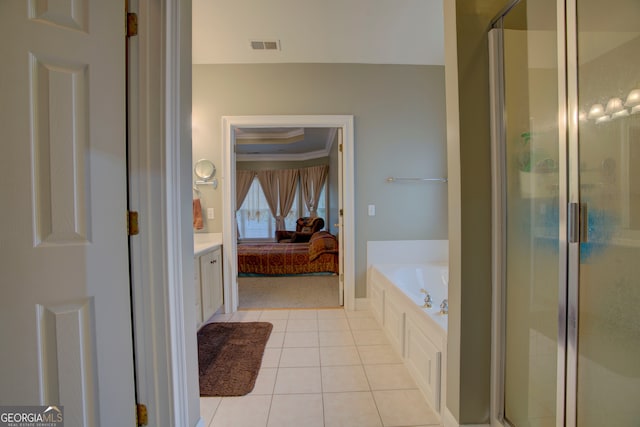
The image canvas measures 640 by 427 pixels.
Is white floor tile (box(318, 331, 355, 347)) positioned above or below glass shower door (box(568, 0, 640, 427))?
below

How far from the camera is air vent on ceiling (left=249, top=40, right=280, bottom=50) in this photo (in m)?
2.35

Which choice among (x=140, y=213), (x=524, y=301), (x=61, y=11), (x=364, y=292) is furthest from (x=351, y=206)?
(x=61, y=11)

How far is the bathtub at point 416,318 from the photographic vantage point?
1.36 meters

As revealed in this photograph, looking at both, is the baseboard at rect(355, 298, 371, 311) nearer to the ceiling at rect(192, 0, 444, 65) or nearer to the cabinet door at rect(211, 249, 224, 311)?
the cabinet door at rect(211, 249, 224, 311)

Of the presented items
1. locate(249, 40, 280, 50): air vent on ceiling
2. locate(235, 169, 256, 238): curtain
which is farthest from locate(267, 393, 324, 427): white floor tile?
locate(235, 169, 256, 238): curtain

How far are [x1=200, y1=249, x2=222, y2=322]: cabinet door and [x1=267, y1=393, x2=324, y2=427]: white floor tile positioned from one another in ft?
3.70

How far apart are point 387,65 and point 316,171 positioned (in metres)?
3.86

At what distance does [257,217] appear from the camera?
6.93 m

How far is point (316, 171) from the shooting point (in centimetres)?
646

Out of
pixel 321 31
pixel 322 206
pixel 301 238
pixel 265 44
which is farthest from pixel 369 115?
pixel 322 206

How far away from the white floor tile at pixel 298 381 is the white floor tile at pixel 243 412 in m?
0.12

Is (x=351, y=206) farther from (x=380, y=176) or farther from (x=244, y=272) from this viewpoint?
(x=244, y=272)

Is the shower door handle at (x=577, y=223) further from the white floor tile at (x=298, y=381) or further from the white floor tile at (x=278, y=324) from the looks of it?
the white floor tile at (x=278, y=324)

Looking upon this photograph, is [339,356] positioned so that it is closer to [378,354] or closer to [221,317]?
[378,354]
